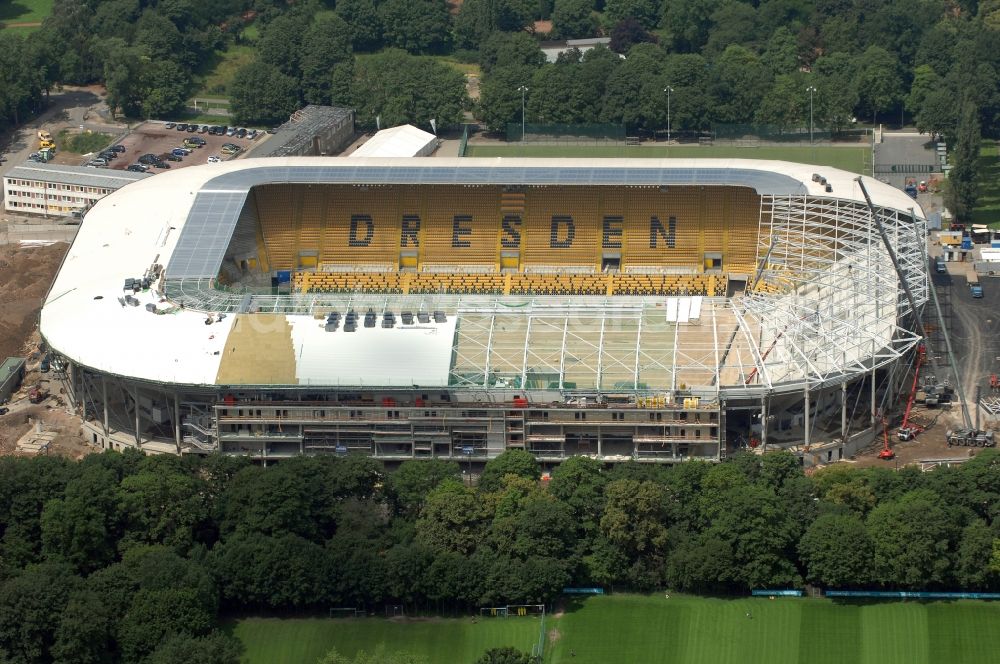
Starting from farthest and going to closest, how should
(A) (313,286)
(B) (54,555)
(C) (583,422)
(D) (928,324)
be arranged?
(A) (313,286) → (D) (928,324) → (C) (583,422) → (B) (54,555)

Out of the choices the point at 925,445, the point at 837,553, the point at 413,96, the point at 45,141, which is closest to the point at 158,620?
the point at 837,553

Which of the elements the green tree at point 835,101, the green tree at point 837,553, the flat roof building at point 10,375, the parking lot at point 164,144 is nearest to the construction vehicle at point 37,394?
the flat roof building at point 10,375

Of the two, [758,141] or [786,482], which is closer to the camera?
[786,482]

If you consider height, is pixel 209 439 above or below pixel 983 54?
below

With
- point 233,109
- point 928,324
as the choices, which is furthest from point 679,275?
point 233,109

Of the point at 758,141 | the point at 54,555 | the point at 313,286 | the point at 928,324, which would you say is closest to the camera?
the point at 54,555

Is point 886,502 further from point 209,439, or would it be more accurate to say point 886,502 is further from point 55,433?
point 55,433
